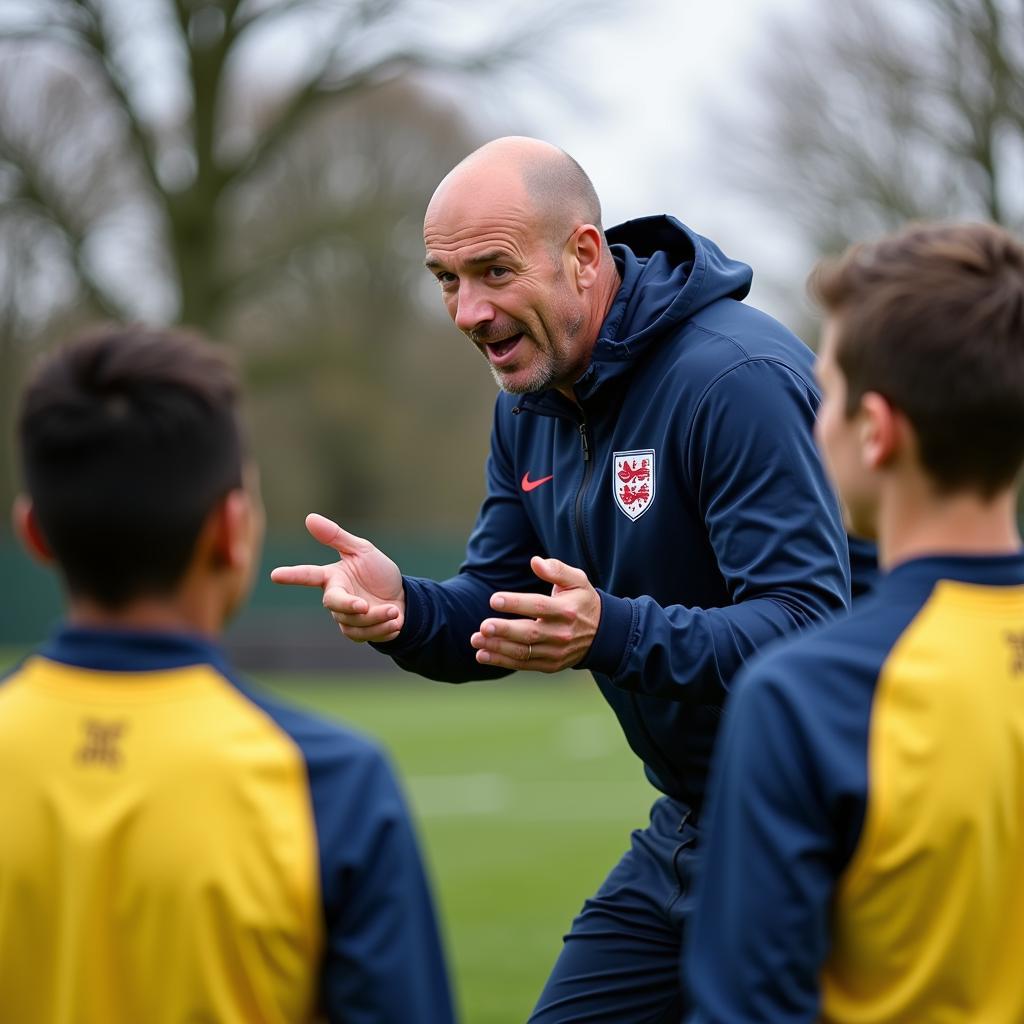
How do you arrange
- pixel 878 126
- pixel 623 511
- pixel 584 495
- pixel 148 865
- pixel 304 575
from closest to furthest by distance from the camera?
pixel 148 865 < pixel 304 575 < pixel 623 511 < pixel 584 495 < pixel 878 126

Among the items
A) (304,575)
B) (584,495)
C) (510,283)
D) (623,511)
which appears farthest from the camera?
(510,283)

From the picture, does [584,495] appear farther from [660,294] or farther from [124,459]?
[124,459]

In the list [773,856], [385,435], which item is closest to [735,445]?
[773,856]

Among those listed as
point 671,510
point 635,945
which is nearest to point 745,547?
point 671,510

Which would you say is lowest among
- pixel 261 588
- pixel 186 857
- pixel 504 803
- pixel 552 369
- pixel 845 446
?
pixel 261 588

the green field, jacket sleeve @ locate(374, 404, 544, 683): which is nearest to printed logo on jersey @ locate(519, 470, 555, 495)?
jacket sleeve @ locate(374, 404, 544, 683)

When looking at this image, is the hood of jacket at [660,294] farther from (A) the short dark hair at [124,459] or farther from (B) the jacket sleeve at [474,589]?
(A) the short dark hair at [124,459]

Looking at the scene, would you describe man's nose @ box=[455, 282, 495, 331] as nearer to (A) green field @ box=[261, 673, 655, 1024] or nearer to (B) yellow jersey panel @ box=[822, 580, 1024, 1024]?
(B) yellow jersey panel @ box=[822, 580, 1024, 1024]

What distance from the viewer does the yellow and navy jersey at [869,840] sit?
220 cm

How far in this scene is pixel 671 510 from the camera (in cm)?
379

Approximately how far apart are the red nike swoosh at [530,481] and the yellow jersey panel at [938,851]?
202 cm

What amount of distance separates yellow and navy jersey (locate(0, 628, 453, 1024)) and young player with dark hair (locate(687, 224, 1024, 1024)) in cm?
47

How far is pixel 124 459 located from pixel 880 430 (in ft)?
3.58

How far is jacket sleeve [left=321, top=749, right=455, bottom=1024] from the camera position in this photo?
7.18ft
